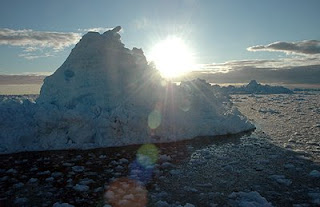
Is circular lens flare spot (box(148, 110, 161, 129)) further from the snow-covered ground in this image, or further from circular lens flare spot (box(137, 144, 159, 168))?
the snow-covered ground

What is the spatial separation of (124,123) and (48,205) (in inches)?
267

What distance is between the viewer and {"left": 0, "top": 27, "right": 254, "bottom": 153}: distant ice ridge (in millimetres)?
12391

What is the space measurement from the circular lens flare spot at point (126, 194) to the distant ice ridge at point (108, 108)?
192 inches

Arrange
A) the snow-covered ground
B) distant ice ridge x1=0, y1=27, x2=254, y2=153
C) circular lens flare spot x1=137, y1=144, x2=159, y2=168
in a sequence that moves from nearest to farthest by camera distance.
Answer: the snow-covered ground
circular lens flare spot x1=137, y1=144, x2=159, y2=168
distant ice ridge x1=0, y1=27, x2=254, y2=153

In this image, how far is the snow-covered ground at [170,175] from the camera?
6859 mm

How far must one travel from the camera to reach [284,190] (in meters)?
7.28

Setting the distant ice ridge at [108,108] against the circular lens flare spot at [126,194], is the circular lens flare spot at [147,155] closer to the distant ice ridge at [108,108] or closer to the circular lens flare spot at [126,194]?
the distant ice ridge at [108,108]

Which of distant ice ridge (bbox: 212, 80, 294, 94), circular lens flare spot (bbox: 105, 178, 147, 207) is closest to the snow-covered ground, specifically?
circular lens flare spot (bbox: 105, 178, 147, 207)

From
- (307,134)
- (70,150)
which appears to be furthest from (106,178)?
(307,134)

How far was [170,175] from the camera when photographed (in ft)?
28.5

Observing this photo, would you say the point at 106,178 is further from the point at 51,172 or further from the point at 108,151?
the point at 108,151

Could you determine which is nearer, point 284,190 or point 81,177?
point 284,190

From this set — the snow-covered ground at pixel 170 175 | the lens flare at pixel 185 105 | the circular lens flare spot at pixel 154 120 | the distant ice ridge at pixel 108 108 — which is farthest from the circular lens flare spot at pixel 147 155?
the lens flare at pixel 185 105

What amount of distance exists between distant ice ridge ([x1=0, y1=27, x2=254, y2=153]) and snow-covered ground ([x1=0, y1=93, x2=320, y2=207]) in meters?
1.06
